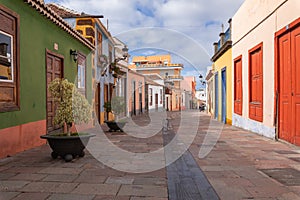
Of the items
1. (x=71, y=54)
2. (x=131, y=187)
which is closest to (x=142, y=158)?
(x=131, y=187)

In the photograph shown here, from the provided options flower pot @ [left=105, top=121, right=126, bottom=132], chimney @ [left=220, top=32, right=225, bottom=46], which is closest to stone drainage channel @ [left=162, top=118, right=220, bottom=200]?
flower pot @ [left=105, top=121, right=126, bottom=132]

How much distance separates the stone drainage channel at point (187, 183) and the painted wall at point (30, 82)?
314cm

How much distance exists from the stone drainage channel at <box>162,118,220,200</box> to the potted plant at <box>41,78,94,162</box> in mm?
1673

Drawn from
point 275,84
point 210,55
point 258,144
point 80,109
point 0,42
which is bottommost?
point 258,144

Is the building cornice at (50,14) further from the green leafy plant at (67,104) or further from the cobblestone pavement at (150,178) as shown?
the cobblestone pavement at (150,178)

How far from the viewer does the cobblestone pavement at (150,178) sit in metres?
3.27

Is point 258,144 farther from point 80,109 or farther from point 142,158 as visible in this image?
point 80,109

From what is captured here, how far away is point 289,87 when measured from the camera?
22.1ft

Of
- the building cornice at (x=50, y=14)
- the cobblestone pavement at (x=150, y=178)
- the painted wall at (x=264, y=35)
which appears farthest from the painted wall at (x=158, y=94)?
the cobblestone pavement at (x=150, y=178)

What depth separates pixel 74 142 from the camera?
491cm

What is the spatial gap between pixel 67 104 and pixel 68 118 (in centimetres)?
25

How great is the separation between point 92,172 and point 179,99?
38204 millimetres

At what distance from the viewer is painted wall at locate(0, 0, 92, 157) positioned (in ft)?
17.9

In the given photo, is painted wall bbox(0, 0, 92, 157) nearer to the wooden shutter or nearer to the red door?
the red door
